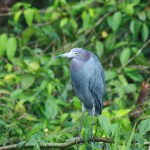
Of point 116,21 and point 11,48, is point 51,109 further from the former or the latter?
point 116,21

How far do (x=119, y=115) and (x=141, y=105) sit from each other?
0.70 feet

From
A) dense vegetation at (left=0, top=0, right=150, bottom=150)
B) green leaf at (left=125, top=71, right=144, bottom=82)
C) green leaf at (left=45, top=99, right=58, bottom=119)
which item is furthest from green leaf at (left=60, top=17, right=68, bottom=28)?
green leaf at (left=45, top=99, right=58, bottom=119)

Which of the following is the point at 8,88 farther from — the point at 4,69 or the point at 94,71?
the point at 94,71

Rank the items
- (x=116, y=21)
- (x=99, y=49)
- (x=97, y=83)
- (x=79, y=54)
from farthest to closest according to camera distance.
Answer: (x=99, y=49) < (x=116, y=21) < (x=97, y=83) < (x=79, y=54)

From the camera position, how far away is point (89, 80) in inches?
105

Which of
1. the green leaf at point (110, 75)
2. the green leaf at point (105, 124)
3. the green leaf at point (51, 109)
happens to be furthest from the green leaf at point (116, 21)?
the green leaf at point (105, 124)

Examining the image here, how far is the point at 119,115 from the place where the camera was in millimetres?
3342

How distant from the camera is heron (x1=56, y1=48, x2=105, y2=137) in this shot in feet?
8.46


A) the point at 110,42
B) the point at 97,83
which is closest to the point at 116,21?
the point at 110,42

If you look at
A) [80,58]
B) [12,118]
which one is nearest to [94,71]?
[80,58]

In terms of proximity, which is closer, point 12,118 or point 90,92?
point 90,92

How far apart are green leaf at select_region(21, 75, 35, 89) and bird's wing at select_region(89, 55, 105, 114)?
1191mm

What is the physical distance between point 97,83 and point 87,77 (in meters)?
0.09

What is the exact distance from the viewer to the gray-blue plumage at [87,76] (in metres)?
2.58
